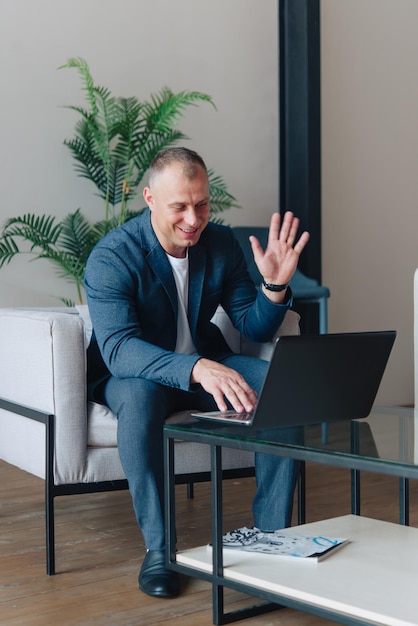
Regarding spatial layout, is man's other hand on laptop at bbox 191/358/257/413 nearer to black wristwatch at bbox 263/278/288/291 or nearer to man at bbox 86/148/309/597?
man at bbox 86/148/309/597

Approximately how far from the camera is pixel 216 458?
1.70m

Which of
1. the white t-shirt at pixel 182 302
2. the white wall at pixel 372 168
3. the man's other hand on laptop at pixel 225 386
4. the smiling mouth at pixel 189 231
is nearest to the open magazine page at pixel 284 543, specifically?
the man's other hand on laptop at pixel 225 386

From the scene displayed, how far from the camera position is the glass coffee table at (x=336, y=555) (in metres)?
1.45

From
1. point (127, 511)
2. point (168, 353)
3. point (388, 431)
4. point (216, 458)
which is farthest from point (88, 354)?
point (388, 431)

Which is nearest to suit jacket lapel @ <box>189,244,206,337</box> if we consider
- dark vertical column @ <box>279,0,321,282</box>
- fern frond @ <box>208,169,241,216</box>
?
fern frond @ <box>208,169,241,216</box>

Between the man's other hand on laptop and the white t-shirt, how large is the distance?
37 cm

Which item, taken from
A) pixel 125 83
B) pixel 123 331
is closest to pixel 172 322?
pixel 123 331

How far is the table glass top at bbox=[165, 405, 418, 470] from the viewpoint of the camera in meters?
1.46

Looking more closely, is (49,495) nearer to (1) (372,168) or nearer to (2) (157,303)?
(2) (157,303)

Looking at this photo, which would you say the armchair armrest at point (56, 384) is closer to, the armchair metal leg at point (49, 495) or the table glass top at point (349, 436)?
the armchair metal leg at point (49, 495)

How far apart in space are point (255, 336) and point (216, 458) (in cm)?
78

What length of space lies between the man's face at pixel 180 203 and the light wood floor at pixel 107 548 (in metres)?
0.82

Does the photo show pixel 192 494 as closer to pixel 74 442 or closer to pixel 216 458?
pixel 74 442

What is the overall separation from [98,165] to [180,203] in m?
1.76
